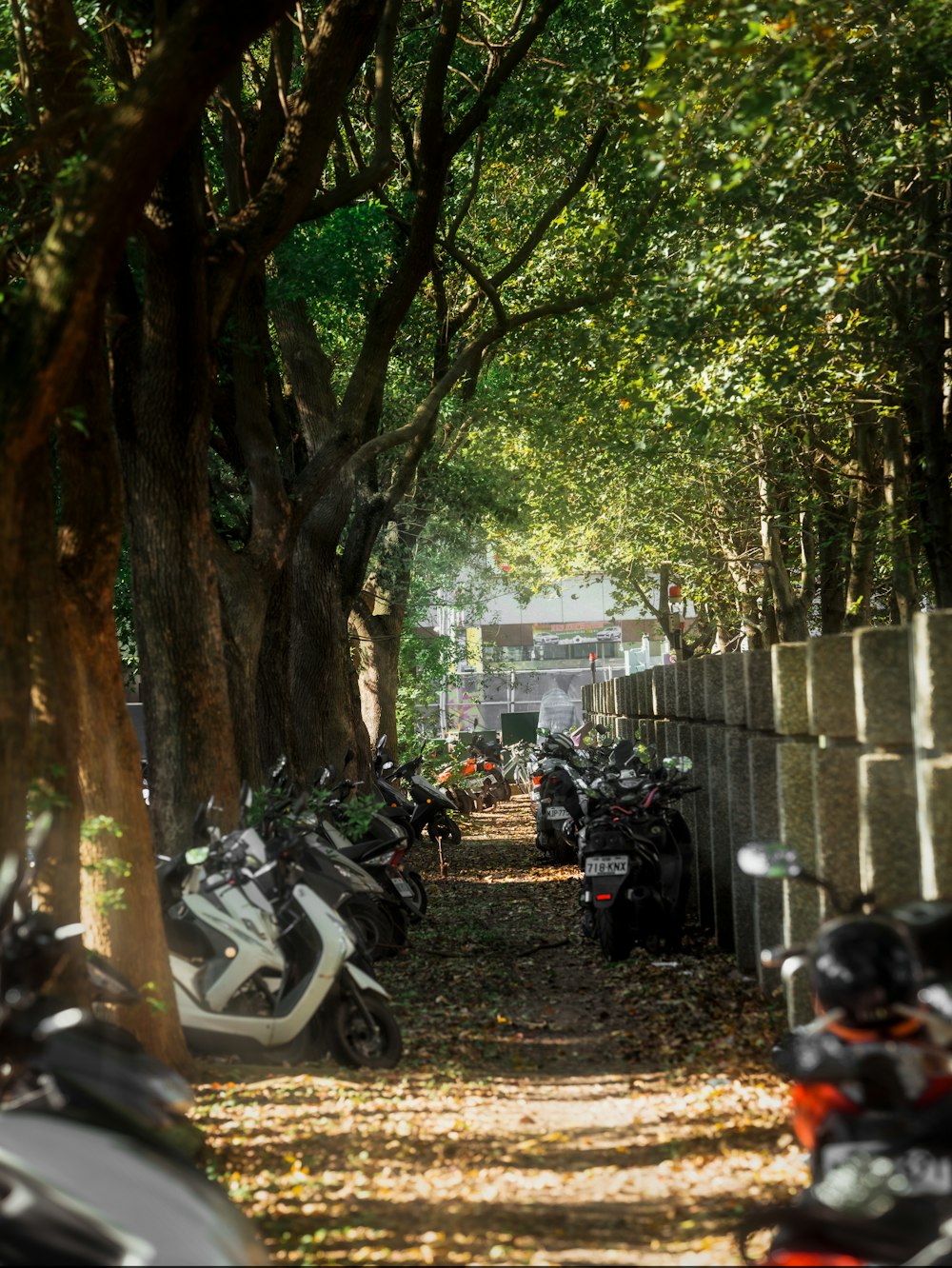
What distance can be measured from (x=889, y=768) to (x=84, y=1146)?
3525 mm

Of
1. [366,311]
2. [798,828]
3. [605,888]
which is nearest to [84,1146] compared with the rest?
[798,828]

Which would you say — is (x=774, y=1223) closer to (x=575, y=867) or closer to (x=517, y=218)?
(x=575, y=867)

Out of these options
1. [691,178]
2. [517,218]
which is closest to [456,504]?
[517,218]

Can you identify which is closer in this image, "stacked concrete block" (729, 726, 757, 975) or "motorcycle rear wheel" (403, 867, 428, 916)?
"stacked concrete block" (729, 726, 757, 975)

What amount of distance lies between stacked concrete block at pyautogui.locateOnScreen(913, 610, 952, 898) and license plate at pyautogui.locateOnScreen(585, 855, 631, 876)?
5.91 metres

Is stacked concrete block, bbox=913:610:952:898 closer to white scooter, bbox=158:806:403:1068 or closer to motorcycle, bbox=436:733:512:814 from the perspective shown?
white scooter, bbox=158:806:403:1068

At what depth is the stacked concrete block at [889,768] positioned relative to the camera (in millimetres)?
6180

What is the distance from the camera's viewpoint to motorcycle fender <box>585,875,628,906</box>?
11.4 m

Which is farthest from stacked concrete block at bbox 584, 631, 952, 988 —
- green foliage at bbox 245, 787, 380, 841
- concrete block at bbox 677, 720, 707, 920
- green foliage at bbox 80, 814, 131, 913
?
green foliage at bbox 80, 814, 131, 913

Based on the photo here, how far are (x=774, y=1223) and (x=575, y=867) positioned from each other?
1537cm

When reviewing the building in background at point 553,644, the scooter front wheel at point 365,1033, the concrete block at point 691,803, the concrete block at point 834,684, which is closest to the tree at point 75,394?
the scooter front wheel at point 365,1033

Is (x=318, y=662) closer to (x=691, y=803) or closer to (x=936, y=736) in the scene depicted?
(x=691, y=803)

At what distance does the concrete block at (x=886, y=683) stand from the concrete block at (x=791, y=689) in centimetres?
178

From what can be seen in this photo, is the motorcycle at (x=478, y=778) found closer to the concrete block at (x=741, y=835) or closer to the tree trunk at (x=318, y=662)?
the tree trunk at (x=318, y=662)
